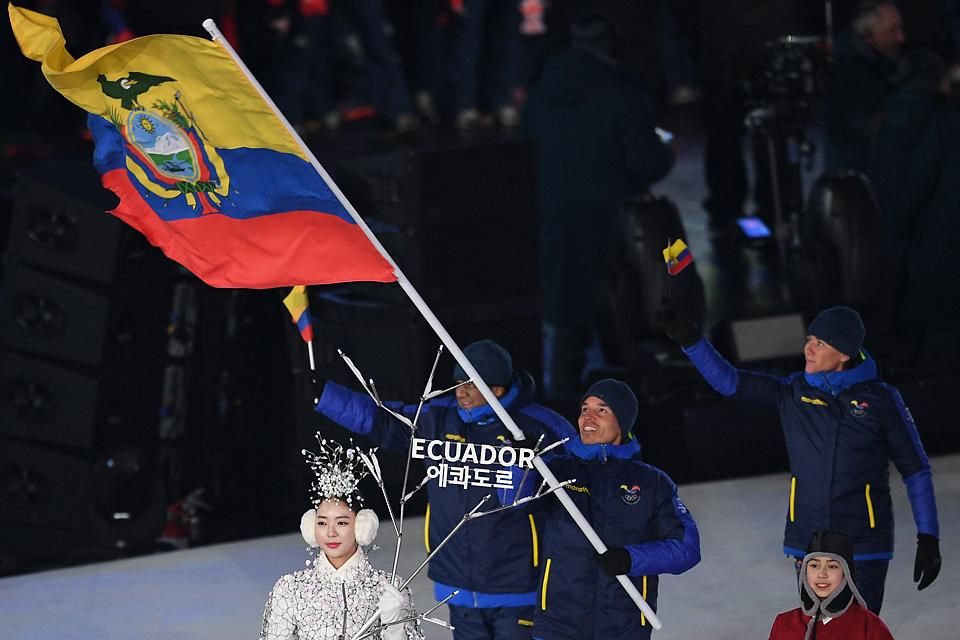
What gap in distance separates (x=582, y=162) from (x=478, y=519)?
489cm

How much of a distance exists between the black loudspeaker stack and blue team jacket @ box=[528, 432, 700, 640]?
3.25 meters

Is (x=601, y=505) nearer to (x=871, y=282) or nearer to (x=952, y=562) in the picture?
(x=952, y=562)

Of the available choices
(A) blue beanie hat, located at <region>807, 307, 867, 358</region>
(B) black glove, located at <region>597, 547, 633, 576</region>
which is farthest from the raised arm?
(B) black glove, located at <region>597, 547, 633, 576</region>

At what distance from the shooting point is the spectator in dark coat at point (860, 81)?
12398mm

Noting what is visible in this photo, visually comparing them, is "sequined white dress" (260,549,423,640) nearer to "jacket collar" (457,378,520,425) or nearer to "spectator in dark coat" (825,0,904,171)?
"jacket collar" (457,378,520,425)

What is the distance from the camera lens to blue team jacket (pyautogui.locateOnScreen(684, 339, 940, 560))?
Answer: 303 inches

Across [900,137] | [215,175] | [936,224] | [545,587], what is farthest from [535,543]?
[900,137]

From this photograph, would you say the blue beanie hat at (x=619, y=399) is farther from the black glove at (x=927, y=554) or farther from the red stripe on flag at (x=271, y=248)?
the black glove at (x=927, y=554)

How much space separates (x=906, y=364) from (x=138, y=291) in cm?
390

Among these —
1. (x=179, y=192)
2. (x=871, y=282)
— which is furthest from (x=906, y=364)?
(x=179, y=192)

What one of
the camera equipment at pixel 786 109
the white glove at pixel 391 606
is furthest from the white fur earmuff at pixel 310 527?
the camera equipment at pixel 786 109

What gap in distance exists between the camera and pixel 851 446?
7699 millimetres

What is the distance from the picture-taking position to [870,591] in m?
7.73

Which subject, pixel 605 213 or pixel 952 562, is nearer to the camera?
pixel 952 562
